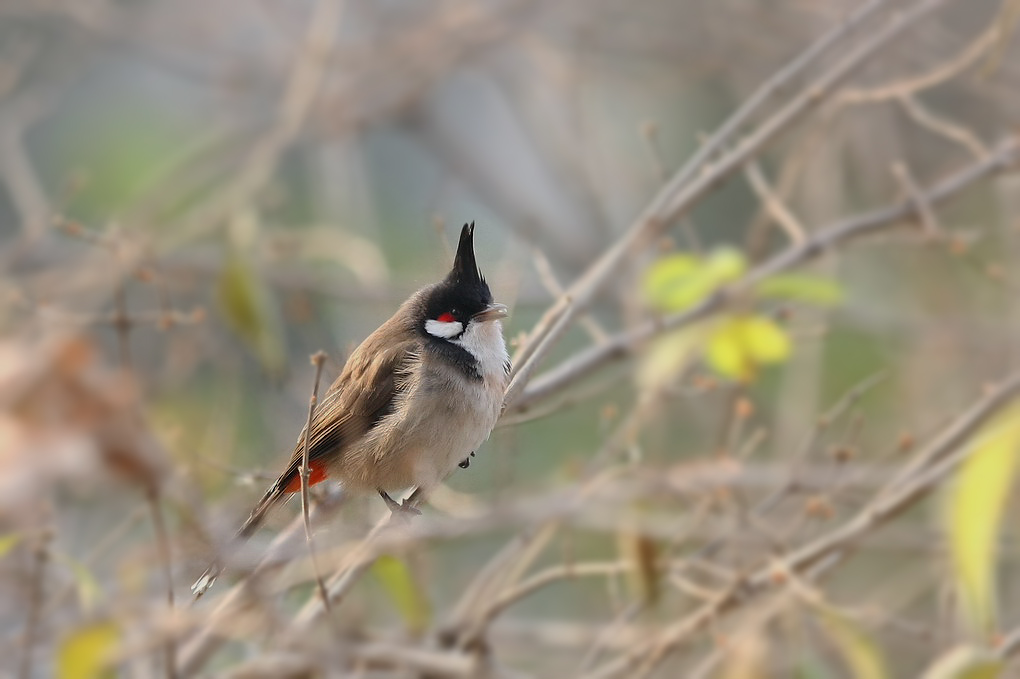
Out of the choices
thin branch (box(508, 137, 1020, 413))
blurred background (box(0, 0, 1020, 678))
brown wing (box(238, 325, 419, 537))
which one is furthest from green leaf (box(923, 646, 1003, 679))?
brown wing (box(238, 325, 419, 537))

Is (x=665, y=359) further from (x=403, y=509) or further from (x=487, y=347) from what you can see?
(x=403, y=509)

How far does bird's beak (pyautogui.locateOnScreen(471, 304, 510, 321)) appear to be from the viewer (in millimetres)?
2646

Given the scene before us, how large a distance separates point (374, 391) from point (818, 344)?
2.74 meters

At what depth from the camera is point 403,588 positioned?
291 cm

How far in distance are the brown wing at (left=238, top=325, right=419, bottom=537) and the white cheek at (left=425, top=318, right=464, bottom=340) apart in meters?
0.06

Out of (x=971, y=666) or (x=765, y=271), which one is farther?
(x=765, y=271)

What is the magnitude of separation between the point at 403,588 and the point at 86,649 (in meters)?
1.04

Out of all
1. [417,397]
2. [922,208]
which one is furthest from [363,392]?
[922,208]

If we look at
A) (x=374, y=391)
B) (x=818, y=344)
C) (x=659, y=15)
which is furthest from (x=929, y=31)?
(x=374, y=391)

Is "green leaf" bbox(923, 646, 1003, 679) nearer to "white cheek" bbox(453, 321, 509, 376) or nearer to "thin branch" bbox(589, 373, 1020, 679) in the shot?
"thin branch" bbox(589, 373, 1020, 679)

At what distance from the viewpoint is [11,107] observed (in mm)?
6812

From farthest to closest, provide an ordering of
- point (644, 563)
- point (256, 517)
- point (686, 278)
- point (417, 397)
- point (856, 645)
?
1. point (686, 278)
2. point (644, 563)
3. point (417, 397)
4. point (856, 645)
5. point (256, 517)

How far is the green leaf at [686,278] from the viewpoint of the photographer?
309 cm

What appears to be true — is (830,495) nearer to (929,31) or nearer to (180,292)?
(929,31)
